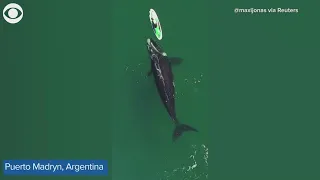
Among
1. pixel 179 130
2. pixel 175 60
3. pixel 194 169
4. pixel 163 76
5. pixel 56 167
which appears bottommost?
pixel 194 169

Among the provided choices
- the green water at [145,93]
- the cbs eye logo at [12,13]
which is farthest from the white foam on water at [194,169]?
the cbs eye logo at [12,13]

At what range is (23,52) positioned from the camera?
506 centimetres

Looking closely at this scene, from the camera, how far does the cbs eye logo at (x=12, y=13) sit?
4.98 meters

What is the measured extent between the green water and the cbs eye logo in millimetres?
63

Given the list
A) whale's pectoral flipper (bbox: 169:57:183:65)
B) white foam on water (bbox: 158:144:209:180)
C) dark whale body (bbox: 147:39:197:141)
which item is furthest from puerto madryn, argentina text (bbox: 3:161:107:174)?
whale's pectoral flipper (bbox: 169:57:183:65)

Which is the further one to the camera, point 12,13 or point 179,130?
point 12,13

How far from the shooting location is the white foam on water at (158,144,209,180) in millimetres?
5164

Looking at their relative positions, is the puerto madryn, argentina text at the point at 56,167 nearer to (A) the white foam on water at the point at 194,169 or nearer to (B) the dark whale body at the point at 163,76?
(A) the white foam on water at the point at 194,169
